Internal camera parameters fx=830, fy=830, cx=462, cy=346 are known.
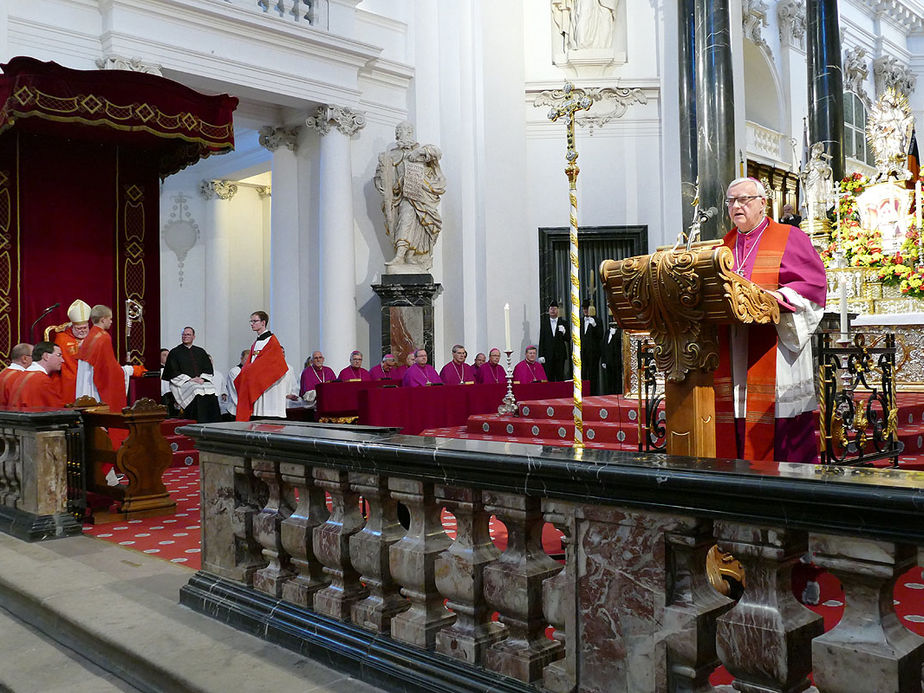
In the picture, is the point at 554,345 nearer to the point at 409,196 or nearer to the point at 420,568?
the point at 409,196

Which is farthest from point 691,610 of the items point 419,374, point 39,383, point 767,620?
point 419,374

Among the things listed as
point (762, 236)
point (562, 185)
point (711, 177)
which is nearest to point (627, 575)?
point (762, 236)

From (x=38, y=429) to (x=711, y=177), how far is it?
8487 mm

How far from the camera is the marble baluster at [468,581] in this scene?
2.07 metres

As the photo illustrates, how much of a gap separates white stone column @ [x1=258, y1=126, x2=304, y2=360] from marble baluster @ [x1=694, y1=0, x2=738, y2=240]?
664 cm

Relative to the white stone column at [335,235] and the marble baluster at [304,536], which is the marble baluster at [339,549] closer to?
the marble baluster at [304,536]

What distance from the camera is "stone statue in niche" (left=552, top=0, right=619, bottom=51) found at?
606 inches

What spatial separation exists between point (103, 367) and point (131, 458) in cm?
142

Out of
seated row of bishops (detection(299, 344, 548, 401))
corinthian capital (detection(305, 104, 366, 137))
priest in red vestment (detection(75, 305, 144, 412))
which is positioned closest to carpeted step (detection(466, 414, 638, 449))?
seated row of bishops (detection(299, 344, 548, 401))

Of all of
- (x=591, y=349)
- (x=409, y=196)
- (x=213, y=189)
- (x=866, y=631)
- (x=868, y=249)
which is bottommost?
(x=866, y=631)

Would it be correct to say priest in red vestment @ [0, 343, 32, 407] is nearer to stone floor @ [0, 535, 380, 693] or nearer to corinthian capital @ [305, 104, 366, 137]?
stone floor @ [0, 535, 380, 693]

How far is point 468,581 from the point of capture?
6.84ft

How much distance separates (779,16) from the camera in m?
17.7

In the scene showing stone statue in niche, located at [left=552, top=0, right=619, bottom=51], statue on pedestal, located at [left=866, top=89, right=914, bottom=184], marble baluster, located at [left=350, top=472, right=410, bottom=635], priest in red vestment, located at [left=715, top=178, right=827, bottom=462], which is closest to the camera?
marble baluster, located at [left=350, top=472, right=410, bottom=635]
